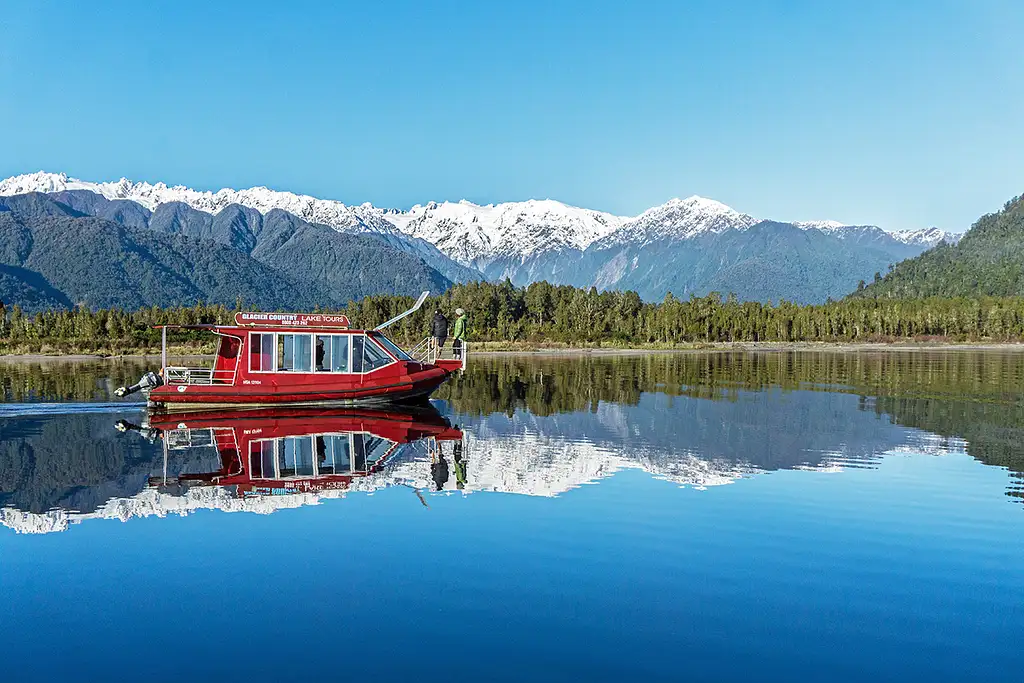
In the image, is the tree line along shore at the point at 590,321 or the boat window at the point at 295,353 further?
the tree line along shore at the point at 590,321

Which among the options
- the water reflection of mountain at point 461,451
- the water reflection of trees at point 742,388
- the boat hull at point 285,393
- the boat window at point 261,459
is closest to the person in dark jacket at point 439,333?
the water reflection of trees at point 742,388

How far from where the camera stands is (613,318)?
143875mm

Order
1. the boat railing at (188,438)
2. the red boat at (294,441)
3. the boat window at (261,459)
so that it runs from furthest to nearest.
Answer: the boat railing at (188,438) → the boat window at (261,459) → the red boat at (294,441)

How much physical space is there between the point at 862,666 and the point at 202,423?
27136 millimetres

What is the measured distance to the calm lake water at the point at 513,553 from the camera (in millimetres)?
10344

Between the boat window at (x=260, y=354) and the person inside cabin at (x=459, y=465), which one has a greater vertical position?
the boat window at (x=260, y=354)

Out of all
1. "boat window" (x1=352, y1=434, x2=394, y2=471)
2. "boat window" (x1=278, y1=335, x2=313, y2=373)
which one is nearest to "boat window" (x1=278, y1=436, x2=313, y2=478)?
"boat window" (x1=352, y1=434, x2=394, y2=471)

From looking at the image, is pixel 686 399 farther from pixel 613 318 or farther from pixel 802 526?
pixel 613 318

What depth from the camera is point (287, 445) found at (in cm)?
2594

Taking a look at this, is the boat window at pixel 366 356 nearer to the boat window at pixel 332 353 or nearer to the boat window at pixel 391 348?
the boat window at pixel 332 353

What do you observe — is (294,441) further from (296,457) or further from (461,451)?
(461,451)

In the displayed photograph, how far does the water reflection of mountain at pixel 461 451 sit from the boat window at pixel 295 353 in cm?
423

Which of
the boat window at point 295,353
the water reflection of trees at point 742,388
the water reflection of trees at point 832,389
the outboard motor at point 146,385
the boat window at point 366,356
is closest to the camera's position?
the water reflection of trees at point 832,389

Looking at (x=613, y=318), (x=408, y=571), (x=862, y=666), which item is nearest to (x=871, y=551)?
(x=862, y=666)
